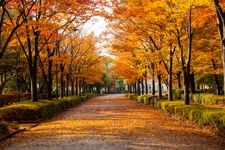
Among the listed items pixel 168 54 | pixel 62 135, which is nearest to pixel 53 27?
pixel 168 54

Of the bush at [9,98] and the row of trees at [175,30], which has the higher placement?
the row of trees at [175,30]

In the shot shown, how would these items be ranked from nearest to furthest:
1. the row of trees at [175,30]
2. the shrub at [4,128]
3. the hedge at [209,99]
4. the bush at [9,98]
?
the shrub at [4,128] < the row of trees at [175,30] < the hedge at [209,99] < the bush at [9,98]

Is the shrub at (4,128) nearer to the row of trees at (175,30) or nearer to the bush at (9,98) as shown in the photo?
the row of trees at (175,30)

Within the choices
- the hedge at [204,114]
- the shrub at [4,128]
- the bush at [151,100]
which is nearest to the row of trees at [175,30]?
the hedge at [204,114]

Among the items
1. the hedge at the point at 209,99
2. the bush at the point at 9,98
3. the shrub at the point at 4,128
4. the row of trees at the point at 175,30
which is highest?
the row of trees at the point at 175,30

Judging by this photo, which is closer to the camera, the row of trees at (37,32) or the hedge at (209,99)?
the row of trees at (37,32)

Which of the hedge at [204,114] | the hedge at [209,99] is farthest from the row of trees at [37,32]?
the hedge at [209,99]

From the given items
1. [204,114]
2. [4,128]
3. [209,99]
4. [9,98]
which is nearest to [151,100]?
[209,99]

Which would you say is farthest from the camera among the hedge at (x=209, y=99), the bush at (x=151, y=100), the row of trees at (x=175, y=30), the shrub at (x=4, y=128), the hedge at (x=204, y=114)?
the bush at (x=151, y=100)

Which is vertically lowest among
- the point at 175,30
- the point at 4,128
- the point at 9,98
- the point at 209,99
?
the point at 4,128

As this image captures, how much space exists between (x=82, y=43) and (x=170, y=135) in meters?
39.4

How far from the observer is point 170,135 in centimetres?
1453

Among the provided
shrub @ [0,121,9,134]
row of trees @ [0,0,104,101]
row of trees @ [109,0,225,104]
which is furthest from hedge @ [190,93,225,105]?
shrub @ [0,121,9,134]

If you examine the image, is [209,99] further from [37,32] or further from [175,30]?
[37,32]
